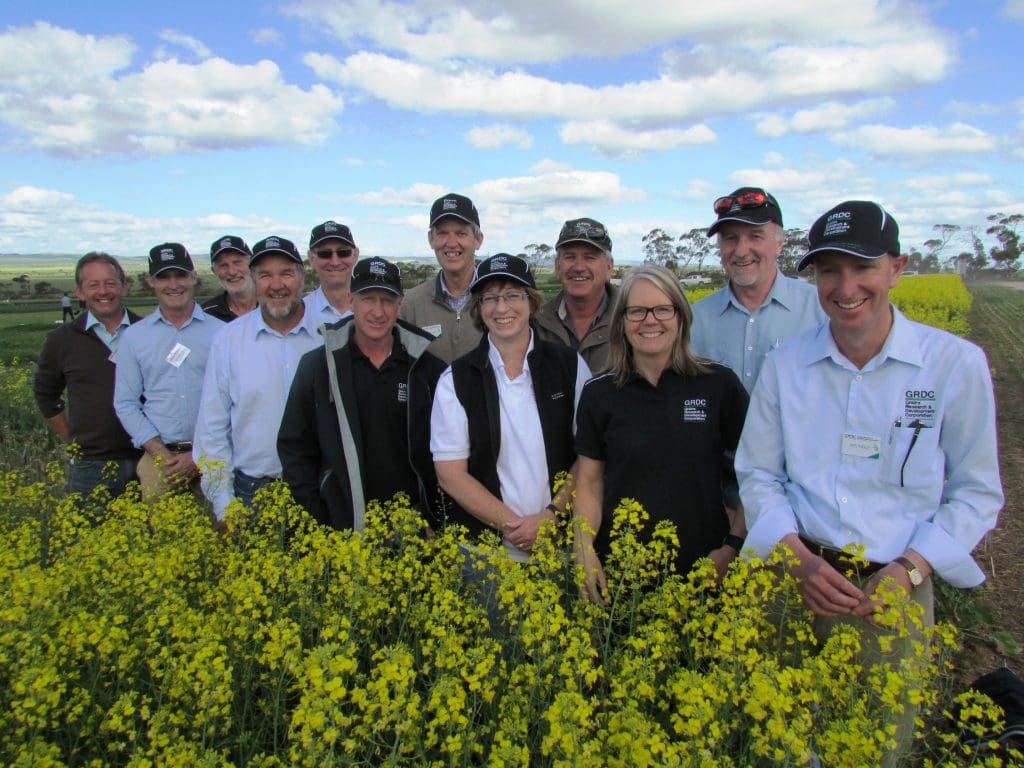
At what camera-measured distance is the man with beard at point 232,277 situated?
20.1 feet

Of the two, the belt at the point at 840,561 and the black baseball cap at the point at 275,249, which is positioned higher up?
the black baseball cap at the point at 275,249

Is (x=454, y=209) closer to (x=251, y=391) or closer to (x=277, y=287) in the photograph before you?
(x=277, y=287)

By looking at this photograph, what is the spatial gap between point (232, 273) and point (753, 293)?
15.0 feet

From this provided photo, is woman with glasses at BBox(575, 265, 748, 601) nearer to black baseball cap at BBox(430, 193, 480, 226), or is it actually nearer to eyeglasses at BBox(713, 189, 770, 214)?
eyeglasses at BBox(713, 189, 770, 214)

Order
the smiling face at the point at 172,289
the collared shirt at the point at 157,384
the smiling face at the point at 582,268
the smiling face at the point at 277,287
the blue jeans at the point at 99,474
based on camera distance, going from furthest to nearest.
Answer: the blue jeans at the point at 99,474 → the smiling face at the point at 172,289 → the collared shirt at the point at 157,384 → the smiling face at the point at 582,268 → the smiling face at the point at 277,287

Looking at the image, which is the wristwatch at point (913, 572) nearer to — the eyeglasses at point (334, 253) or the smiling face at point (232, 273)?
the eyeglasses at point (334, 253)

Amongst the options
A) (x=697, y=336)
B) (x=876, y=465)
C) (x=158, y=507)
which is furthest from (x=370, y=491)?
(x=876, y=465)

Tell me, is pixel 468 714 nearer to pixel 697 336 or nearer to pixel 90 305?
pixel 697 336

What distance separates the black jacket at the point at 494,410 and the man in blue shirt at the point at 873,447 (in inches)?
43.2

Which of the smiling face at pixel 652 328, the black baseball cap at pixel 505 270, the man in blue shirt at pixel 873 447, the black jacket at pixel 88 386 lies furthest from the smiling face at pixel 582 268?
the black jacket at pixel 88 386

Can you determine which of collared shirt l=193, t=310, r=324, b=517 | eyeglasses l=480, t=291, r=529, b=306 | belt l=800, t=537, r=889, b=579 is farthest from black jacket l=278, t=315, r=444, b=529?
belt l=800, t=537, r=889, b=579

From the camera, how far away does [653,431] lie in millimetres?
3320

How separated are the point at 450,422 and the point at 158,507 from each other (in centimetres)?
180

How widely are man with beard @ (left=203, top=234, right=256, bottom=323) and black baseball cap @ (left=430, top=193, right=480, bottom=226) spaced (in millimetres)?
1947
